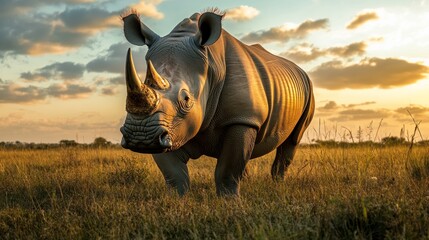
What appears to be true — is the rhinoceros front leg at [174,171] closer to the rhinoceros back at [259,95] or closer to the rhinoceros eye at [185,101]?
the rhinoceros back at [259,95]

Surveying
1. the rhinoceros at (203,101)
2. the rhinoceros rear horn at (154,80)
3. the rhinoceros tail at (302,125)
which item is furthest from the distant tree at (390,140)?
the rhinoceros rear horn at (154,80)

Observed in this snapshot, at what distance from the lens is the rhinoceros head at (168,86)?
4.33 metres

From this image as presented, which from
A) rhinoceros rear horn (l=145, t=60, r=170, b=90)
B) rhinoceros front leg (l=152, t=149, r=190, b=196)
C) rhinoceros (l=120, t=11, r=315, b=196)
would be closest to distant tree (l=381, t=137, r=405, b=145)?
rhinoceros (l=120, t=11, r=315, b=196)

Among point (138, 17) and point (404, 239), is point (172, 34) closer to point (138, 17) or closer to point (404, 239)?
point (138, 17)

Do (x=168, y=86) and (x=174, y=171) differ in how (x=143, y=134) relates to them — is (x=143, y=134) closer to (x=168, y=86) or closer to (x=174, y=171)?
(x=168, y=86)

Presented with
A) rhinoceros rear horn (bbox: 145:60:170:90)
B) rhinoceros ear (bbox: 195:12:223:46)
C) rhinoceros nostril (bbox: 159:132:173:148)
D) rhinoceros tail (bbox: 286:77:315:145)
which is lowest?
rhinoceros nostril (bbox: 159:132:173:148)

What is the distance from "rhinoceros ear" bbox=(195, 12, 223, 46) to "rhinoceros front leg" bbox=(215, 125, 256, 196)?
91cm

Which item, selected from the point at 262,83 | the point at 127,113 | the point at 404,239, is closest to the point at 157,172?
the point at 262,83

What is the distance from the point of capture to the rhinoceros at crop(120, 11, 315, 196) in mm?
4391

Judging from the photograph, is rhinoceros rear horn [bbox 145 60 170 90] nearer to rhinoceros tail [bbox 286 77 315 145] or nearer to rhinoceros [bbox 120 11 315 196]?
rhinoceros [bbox 120 11 315 196]

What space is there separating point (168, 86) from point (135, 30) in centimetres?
124

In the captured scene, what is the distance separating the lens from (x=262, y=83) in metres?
6.20

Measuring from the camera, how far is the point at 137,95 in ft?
14.0

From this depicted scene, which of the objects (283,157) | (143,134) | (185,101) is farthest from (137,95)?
(283,157)
